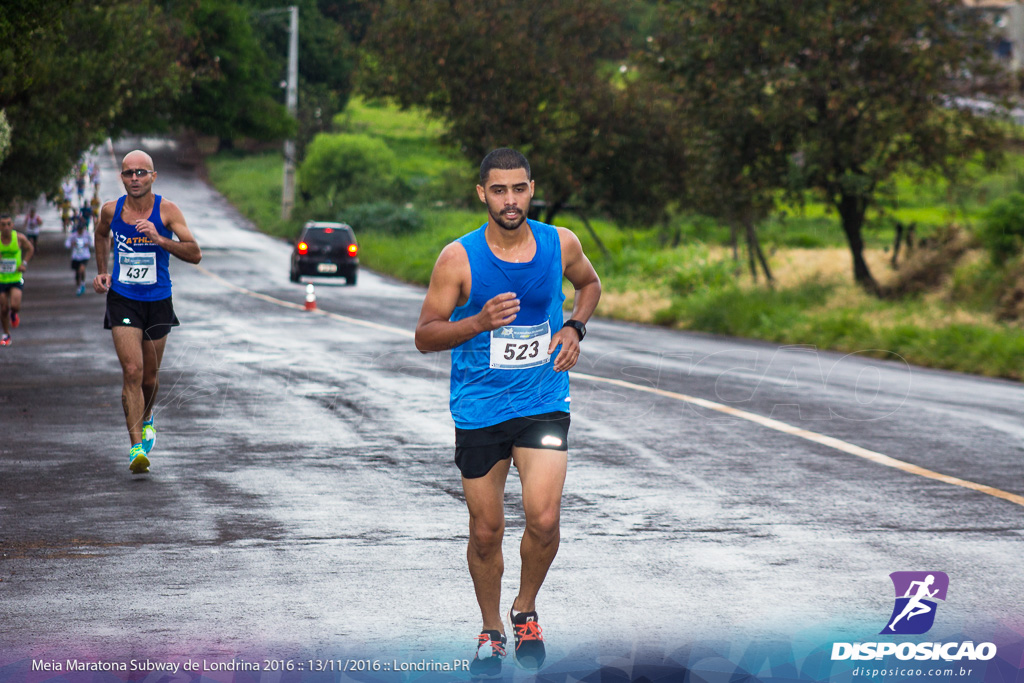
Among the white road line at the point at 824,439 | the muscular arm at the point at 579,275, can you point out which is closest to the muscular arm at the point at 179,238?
the muscular arm at the point at 579,275

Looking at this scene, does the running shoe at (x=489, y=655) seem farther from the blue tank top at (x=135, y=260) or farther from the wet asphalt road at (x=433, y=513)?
the blue tank top at (x=135, y=260)

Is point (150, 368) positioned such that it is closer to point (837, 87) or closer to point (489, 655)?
point (489, 655)

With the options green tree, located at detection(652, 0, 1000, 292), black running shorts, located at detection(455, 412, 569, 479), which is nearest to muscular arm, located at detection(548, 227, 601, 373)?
black running shorts, located at detection(455, 412, 569, 479)

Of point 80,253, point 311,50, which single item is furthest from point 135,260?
point 311,50

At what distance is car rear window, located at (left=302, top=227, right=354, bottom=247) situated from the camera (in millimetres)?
34906

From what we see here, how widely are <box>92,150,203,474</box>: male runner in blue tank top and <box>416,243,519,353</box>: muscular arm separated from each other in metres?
4.61

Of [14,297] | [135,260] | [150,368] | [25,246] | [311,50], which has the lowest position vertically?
[14,297]

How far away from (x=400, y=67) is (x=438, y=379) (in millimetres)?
27877

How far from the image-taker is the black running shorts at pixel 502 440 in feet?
17.3

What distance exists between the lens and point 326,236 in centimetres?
3509

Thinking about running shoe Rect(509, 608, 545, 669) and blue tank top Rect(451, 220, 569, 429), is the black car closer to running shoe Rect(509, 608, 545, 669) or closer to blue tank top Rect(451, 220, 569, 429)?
blue tank top Rect(451, 220, 569, 429)

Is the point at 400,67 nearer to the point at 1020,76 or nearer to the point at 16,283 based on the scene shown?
the point at 1020,76

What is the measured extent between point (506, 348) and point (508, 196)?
0.58 metres

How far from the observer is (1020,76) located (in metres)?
26.5
